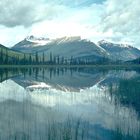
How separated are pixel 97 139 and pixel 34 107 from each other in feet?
76.3

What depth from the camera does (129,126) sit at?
4900 centimetres

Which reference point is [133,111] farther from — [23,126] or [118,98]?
[23,126]

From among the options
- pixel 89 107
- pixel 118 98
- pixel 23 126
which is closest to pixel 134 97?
pixel 118 98

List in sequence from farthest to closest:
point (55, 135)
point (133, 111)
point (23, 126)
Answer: point (133, 111), point (23, 126), point (55, 135)

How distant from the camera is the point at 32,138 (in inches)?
1585

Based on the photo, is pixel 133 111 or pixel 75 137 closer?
pixel 75 137

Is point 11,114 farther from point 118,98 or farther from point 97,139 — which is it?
point 118,98

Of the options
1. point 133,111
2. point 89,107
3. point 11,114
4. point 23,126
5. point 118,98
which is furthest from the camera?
point 118,98

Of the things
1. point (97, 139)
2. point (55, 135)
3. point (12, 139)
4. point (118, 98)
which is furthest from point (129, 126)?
point (118, 98)

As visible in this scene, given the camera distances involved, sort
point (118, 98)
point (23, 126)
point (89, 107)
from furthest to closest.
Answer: point (118, 98), point (89, 107), point (23, 126)

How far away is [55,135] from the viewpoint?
4000 centimetres

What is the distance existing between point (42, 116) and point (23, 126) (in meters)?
9.07

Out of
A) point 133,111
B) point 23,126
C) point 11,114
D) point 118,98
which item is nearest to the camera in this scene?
point 23,126

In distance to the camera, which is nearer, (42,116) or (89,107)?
(42,116)
